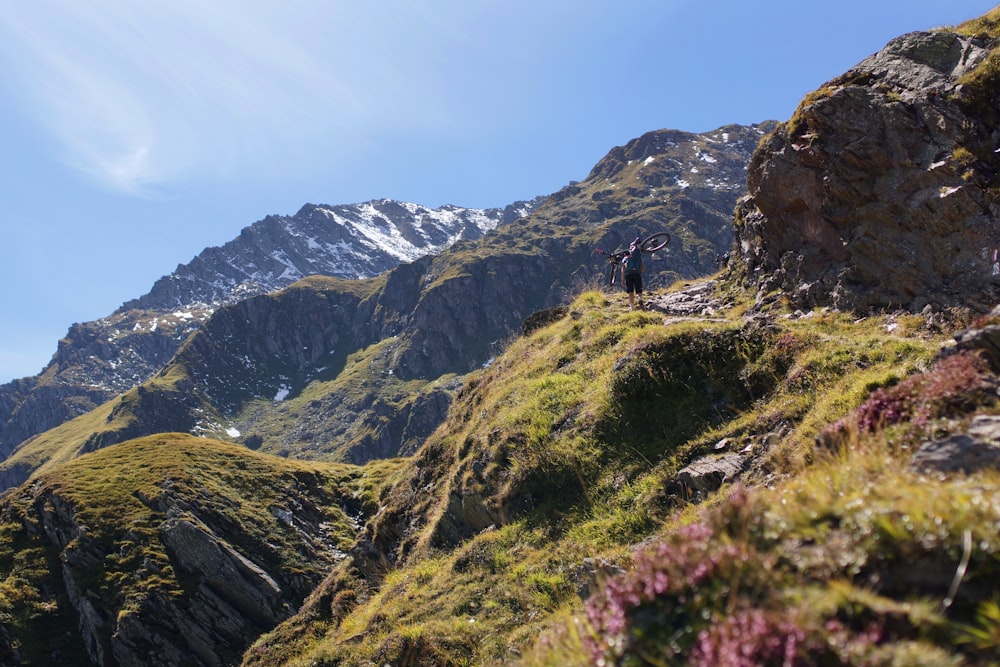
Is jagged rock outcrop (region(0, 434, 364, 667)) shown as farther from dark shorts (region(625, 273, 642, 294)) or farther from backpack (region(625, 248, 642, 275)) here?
backpack (region(625, 248, 642, 275))

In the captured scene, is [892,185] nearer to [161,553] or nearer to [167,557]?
[167,557]

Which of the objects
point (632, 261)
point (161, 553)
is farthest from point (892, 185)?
point (161, 553)

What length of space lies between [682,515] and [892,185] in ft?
46.7

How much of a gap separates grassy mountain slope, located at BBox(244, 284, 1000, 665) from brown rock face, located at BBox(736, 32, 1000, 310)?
2.13 m

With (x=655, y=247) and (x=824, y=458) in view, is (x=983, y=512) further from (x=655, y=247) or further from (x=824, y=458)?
(x=655, y=247)

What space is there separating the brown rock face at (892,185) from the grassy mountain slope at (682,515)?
2.13 meters

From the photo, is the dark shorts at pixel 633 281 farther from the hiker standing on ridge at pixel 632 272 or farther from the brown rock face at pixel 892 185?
the brown rock face at pixel 892 185

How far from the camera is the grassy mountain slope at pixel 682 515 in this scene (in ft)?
12.4

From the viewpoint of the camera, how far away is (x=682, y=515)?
941cm

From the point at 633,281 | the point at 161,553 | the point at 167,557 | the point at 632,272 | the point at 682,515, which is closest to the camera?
the point at 682,515

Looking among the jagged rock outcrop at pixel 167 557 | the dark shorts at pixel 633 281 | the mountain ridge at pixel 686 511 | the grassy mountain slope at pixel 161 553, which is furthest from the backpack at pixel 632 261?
the grassy mountain slope at pixel 161 553

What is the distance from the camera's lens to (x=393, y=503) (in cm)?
2394

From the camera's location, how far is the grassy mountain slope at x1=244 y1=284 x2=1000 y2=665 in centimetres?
377

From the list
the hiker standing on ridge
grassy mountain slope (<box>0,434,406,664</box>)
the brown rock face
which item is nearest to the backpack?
the hiker standing on ridge
